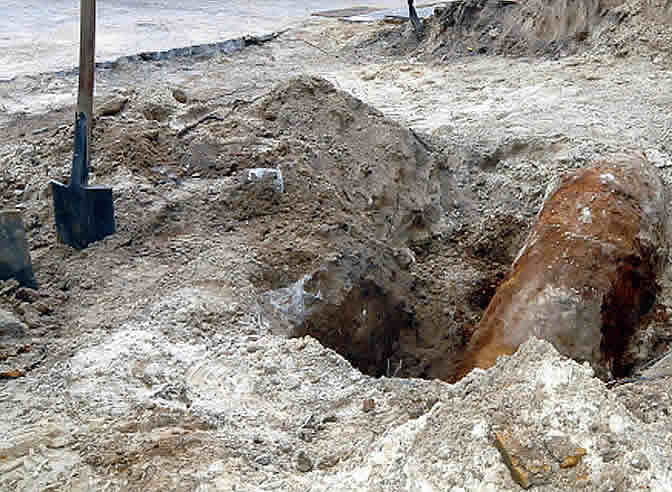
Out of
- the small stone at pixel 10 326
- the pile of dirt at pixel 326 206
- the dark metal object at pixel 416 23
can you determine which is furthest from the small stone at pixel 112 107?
the dark metal object at pixel 416 23

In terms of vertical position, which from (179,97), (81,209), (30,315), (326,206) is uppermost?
(179,97)

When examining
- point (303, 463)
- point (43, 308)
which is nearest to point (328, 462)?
point (303, 463)

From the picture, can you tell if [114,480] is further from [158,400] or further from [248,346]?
[248,346]

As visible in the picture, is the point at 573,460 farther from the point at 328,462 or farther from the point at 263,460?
the point at 263,460

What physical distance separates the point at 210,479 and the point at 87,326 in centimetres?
129

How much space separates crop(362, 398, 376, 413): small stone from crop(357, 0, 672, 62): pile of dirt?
5365 mm

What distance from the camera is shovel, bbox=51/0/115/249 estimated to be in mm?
3738

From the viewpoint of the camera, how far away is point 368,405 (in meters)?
2.38

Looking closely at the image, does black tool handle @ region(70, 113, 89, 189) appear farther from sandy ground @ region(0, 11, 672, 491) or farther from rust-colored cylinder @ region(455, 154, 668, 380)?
rust-colored cylinder @ region(455, 154, 668, 380)

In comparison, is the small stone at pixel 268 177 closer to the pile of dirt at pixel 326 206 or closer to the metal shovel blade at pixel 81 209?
the pile of dirt at pixel 326 206

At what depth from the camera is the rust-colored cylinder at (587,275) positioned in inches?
132

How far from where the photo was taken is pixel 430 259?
4754 millimetres

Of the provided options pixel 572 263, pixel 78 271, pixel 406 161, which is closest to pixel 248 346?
pixel 78 271

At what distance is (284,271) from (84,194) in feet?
3.60
